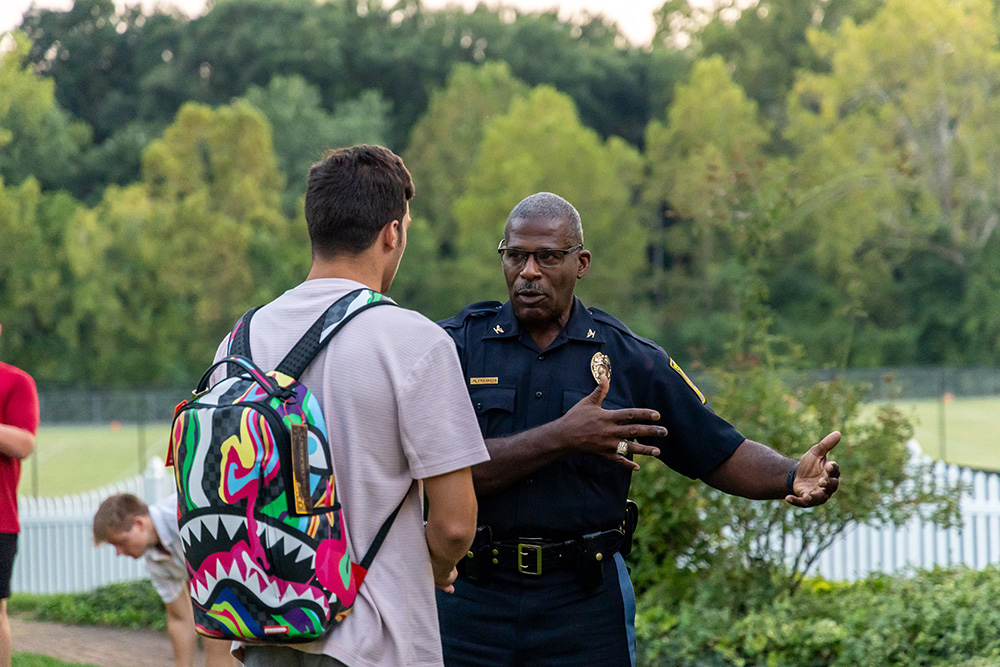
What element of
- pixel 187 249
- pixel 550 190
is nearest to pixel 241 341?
pixel 187 249

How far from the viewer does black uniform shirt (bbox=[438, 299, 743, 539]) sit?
3.18 meters

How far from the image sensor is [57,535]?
11445mm

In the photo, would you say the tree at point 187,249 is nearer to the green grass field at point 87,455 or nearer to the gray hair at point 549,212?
the green grass field at point 87,455

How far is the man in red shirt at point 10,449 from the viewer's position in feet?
16.2

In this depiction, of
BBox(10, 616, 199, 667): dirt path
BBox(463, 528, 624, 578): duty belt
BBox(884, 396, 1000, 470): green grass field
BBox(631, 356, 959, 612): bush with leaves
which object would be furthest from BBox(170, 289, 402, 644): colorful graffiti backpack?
BBox(884, 396, 1000, 470): green grass field

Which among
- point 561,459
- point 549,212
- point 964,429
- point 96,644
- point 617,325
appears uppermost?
point 549,212

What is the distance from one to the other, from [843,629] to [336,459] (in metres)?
4.41

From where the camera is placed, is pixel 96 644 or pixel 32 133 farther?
pixel 32 133

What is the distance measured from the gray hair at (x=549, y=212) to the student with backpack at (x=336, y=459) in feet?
3.41

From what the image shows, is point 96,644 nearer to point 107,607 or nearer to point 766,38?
point 107,607

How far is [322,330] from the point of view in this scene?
2.22 m

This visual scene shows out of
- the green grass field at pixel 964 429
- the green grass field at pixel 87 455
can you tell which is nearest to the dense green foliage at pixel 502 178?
the green grass field at pixel 87 455

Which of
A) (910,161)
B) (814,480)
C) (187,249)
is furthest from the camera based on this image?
(910,161)

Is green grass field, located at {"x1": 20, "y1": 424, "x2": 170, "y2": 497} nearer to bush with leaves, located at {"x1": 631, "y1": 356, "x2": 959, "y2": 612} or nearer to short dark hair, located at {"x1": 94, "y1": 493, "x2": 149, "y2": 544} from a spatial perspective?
short dark hair, located at {"x1": 94, "y1": 493, "x2": 149, "y2": 544}
